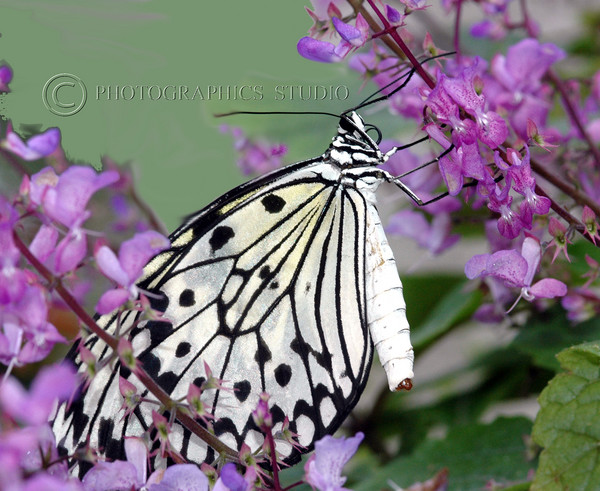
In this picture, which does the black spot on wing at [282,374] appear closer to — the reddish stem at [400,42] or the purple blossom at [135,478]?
the purple blossom at [135,478]

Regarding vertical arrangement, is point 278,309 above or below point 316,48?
below

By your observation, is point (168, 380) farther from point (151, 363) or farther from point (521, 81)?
point (521, 81)

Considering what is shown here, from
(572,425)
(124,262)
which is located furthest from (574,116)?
(124,262)

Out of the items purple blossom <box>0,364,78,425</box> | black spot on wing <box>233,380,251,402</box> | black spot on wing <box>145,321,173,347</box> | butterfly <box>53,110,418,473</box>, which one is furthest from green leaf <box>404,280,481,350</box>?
purple blossom <box>0,364,78,425</box>

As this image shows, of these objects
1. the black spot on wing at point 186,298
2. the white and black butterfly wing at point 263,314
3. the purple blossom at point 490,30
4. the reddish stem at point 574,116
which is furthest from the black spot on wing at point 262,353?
the purple blossom at point 490,30

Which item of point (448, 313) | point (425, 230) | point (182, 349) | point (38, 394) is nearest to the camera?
point (38, 394)

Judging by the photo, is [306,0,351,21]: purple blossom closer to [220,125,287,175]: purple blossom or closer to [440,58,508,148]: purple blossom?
[440,58,508,148]: purple blossom

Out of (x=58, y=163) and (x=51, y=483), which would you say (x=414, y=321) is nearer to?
(x=58, y=163)
